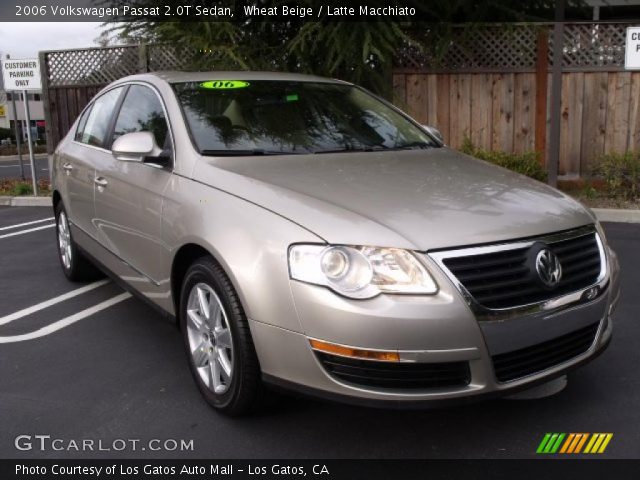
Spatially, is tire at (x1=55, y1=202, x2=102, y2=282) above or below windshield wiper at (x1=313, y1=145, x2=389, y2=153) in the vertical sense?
below

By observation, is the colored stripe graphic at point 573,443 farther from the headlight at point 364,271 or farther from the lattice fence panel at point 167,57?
the lattice fence panel at point 167,57

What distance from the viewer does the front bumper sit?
2.29 m

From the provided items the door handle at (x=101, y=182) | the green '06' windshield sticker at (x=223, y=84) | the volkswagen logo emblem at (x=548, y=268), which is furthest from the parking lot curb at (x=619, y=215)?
the door handle at (x=101, y=182)

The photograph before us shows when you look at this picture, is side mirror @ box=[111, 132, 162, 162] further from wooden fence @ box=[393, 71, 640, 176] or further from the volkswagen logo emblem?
wooden fence @ box=[393, 71, 640, 176]

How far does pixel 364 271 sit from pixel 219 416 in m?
1.10

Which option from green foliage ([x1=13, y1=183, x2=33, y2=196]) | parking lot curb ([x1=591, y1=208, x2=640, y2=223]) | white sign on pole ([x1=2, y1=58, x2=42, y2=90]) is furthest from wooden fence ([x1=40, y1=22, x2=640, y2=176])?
green foliage ([x1=13, y1=183, x2=33, y2=196])

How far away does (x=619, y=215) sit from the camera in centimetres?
737

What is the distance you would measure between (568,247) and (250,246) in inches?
51.1

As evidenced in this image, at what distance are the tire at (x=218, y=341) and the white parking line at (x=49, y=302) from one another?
2010 mm

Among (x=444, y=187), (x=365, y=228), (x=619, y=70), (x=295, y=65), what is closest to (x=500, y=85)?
(x=619, y=70)

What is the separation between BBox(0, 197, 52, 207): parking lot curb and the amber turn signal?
932cm

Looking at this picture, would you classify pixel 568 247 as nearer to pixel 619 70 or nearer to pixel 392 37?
pixel 392 37

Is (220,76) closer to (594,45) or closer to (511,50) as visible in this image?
(511,50)

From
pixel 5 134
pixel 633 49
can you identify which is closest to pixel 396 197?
pixel 633 49
